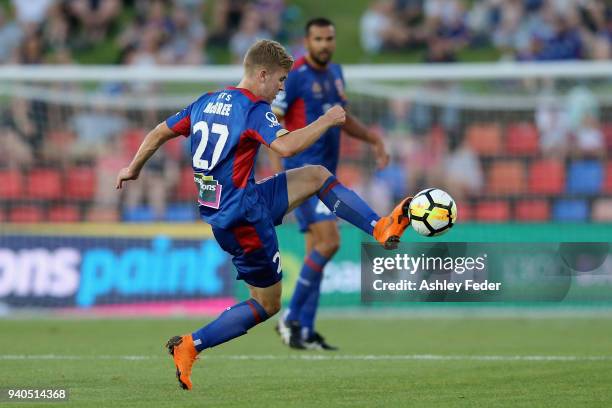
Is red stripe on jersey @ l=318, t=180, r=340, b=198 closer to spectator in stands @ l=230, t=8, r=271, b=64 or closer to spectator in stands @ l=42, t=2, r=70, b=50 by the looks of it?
spectator in stands @ l=230, t=8, r=271, b=64

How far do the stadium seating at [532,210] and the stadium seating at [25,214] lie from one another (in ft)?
20.2

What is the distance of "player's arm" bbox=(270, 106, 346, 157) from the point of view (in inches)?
289

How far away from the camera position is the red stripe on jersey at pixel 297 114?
1087 centimetres

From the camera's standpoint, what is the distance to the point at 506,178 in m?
15.7

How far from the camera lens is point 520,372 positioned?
28.1 feet

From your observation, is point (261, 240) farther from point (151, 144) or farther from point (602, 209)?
point (602, 209)

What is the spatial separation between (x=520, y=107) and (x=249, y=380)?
345 inches

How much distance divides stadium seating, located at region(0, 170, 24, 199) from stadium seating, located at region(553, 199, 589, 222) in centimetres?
701

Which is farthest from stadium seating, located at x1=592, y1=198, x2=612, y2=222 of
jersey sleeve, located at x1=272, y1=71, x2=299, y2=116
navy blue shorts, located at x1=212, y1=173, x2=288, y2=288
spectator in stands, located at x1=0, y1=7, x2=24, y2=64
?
spectator in stands, located at x1=0, y1=7, x2=24, y2=64

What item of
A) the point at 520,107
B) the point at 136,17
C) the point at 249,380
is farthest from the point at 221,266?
the point at 136,17

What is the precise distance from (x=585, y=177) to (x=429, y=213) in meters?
8.42

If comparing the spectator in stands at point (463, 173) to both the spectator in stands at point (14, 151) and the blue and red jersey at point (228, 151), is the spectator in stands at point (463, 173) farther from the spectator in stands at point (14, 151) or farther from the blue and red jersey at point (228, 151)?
the blue and red jersey at point (228, 151)

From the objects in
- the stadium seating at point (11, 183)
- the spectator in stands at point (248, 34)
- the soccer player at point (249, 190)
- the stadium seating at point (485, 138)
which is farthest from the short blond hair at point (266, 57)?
the spectator in stands at point (248, 34)

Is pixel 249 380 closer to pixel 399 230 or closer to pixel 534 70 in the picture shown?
pixel 399 230
